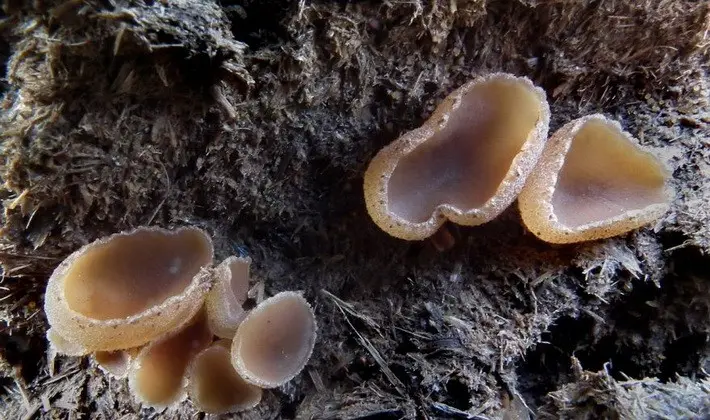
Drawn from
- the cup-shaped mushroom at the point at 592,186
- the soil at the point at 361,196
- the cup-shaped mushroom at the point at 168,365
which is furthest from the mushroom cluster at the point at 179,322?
the cup-shaped mushroom at the point at 592,186

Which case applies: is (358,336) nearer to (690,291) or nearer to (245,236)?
(245,236)

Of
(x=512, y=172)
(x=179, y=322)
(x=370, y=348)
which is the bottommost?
(x=370, y=348)

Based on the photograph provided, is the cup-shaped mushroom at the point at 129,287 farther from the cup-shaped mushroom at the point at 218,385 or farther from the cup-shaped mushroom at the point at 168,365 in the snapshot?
the cup-shaped mushroom at the point at 218,385

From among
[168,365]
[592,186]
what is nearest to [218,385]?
[168,365]

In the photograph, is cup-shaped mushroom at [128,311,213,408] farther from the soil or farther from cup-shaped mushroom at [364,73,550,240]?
cup-shaped mushroom at [364,73,550,240]

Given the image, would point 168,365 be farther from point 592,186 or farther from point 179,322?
point 592,186

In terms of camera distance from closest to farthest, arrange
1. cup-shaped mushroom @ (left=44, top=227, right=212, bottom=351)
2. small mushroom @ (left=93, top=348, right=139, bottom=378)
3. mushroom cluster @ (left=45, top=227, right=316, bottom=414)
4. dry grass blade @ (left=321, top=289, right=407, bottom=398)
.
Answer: cup-shaped mushroom @ (left=44, top=227, right=212, bottom=351)
mushroom cluster @ (left=45, top=227, right=316, bottom=414)
small mushroom @ (left=93, top=348, right=139, bottom=378)
dry grass blade @ (left=321, top=289, right=407, bottom=398)

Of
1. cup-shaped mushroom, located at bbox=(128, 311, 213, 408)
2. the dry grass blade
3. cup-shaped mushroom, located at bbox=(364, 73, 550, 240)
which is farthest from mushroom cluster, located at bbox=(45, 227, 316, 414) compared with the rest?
cup-shaped mushroom, located at bbox=(364, 73, 550, 240)
